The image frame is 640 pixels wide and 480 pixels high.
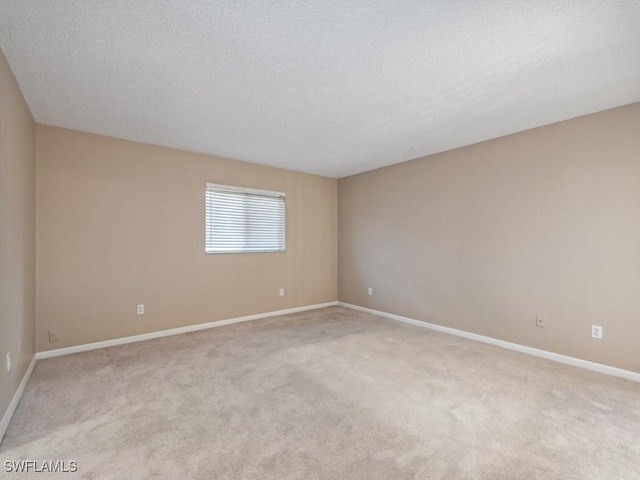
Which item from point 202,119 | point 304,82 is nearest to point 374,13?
point 304,82

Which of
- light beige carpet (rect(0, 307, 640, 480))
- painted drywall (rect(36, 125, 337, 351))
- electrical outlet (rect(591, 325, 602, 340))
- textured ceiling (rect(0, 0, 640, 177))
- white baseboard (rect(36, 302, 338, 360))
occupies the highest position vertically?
textured ceiling (rect(0, 0, 640, 177))

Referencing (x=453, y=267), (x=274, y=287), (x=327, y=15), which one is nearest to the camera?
(x=327, y=15)

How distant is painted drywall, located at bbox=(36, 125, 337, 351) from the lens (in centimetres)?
321

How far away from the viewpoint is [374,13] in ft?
5.40

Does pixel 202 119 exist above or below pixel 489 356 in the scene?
above

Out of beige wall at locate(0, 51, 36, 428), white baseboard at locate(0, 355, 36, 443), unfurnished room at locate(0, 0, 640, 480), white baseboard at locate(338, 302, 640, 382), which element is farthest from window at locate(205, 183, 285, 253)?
white baseboard at locate(338, 302, 640, 382)

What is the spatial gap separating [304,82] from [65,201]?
112 inches

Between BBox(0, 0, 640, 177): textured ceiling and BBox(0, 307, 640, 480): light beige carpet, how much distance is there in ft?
7.82

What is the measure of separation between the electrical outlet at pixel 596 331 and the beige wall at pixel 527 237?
0.12 ft

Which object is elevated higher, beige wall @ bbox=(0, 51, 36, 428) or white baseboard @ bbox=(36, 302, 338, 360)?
beige wall @ bbox=(0, 51, 36, 428)

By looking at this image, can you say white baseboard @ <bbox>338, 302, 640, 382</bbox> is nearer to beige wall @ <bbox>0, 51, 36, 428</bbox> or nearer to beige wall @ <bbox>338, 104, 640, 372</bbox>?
beige wall @ <bbox>338, 104, 640, 372</bbox>

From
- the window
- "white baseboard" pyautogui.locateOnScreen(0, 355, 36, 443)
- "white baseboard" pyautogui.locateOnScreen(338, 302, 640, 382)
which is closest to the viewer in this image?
"white baseboard" pyautogui.locateOnScreen(0, 355, 36, 443)

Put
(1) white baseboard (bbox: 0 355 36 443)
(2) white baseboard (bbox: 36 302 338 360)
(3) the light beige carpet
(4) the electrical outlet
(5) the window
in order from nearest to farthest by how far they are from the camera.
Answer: (3) the light beige carpet, (1) white baseboard (bbox: 0 355 36 443), (4) the electrical outlet, (2) white baseboard (bbox: 36 302 338 360), (5) the window

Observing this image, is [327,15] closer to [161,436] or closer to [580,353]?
[161,436]
